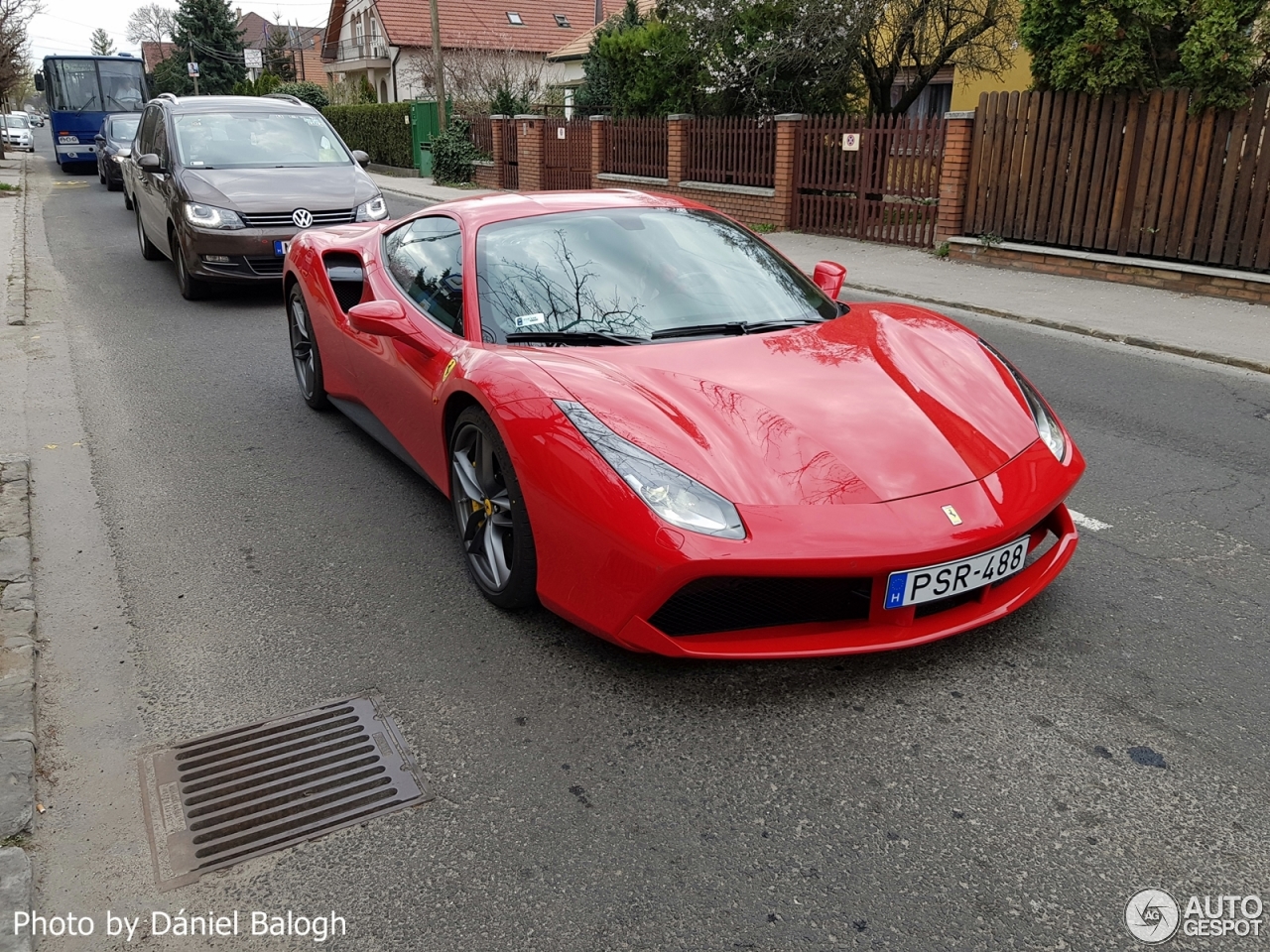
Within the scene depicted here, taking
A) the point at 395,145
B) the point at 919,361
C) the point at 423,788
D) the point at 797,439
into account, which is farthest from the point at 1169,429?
the point at 395,145

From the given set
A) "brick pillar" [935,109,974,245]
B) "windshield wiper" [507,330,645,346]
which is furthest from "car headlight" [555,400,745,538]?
"brick pillar" [935,109,974,245]

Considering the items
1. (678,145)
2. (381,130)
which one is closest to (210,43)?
(381,130)

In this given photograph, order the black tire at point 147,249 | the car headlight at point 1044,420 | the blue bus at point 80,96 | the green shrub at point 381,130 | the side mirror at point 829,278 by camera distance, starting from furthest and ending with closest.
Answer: the green shrub at point 381,130, the blue bus at point 80,96, the black tire at point 147,249, the side mirror at point 829,278, the car headlight at point 1044,420

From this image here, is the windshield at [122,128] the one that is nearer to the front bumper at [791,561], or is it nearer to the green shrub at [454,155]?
the green shrub at [454,155]

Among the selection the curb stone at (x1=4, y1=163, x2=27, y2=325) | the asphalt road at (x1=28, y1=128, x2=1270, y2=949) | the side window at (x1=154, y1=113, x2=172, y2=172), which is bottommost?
the asphalt road at (x1=28, y1=128, x2=1270, y2=949)

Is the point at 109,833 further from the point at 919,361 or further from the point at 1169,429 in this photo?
the point at 1169,429

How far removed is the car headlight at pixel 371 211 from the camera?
943 centimetres

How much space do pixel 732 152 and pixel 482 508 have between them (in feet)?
48.3

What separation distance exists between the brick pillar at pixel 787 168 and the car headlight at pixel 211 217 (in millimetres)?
9096

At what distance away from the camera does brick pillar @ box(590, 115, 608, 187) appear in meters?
21.2

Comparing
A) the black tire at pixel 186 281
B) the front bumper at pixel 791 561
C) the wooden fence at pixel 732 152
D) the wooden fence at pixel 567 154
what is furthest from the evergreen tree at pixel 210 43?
the front bumper at pixel 791 561

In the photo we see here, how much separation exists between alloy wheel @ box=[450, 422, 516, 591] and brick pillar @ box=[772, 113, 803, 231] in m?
13.0

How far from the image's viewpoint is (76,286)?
34.6ft

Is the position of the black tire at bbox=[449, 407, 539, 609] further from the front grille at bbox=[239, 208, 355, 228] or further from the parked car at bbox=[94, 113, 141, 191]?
the parked car at bbox=[94, 113, 141, 191]
